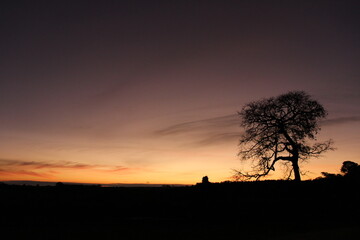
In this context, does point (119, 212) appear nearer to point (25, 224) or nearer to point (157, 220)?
point (157, 220)

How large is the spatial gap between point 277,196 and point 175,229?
12283mm

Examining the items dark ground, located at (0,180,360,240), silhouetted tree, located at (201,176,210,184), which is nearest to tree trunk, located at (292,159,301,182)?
dark ground, located at (0,180,360,240)

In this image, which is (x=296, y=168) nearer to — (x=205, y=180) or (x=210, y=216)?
(x=205, y=180)

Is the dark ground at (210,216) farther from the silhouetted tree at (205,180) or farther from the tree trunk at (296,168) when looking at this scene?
the silhouetted tree at (205,180)

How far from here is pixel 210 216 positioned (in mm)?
17266

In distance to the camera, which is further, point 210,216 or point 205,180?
point 205,180

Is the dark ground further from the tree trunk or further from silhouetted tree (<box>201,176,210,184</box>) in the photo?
A: silhouetted tree (<box>201,176,210,184</box>)

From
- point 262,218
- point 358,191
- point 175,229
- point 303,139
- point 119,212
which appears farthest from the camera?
point 303,139

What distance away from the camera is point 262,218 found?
54.5 feet

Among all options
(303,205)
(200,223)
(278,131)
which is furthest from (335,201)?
(200,223)

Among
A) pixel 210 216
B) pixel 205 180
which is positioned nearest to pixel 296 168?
pixel 205 180

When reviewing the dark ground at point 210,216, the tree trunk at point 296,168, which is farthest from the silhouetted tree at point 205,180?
the tree trunk at point 296,168

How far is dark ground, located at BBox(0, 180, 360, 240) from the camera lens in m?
11.9

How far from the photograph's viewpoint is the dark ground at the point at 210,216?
39.1ft
